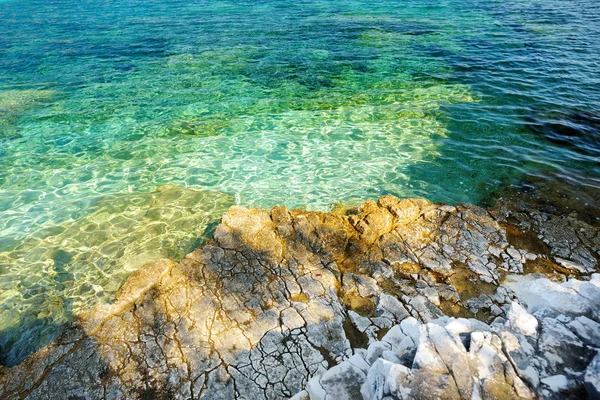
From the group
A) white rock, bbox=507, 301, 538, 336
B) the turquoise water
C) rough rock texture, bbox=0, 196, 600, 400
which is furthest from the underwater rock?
white rock, bbox=507, 301, 538, 336

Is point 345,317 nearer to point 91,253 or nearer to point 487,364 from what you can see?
point 487,364

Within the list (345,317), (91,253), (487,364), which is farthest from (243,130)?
(487,364)

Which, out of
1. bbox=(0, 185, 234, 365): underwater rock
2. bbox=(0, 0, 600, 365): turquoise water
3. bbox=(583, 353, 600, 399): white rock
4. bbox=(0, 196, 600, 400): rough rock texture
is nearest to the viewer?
bbox=(583, 353, 600, 399): white rock

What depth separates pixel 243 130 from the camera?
12.2m

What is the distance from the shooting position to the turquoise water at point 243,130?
7.61 m

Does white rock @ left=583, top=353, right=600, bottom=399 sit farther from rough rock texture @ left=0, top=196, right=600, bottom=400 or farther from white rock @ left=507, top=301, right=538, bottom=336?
white rock @ left=507, top=301, right=538, bottom=336

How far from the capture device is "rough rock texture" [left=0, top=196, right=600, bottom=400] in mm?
2926

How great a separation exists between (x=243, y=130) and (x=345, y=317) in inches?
336

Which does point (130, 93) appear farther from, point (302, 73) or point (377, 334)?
point (377, 334)

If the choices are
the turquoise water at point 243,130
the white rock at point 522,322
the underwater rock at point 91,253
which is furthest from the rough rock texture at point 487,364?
the turquoise water at point 243,130

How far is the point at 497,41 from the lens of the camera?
20188 mm

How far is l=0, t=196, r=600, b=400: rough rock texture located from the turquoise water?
126 centimetres

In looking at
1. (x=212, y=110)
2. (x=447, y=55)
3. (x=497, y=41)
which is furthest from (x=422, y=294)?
(x=497, y=41)

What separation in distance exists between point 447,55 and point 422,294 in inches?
670
